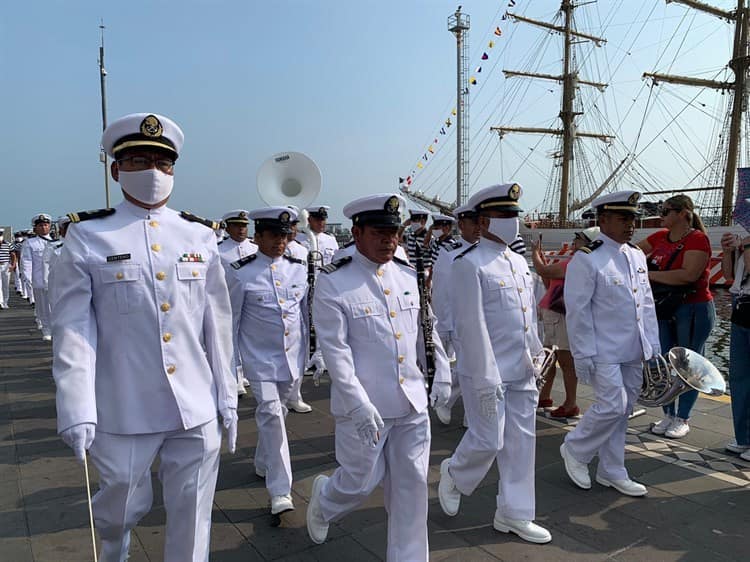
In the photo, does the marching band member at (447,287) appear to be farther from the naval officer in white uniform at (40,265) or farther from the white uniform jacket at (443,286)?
the naval officer in white uniform at (40,265)

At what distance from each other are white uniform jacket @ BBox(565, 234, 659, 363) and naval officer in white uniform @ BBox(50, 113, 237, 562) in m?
2.86

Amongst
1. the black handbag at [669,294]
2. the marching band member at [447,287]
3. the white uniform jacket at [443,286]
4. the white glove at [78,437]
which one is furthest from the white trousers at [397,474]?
the black handbag at [669,294]

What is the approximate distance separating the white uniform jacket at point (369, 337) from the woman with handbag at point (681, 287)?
137 inches

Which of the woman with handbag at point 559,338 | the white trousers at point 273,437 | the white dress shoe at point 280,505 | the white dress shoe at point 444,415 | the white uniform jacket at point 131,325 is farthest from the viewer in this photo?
the woman with handbag at point 559,338

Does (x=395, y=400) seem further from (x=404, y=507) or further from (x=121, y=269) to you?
(x=121, y=269)

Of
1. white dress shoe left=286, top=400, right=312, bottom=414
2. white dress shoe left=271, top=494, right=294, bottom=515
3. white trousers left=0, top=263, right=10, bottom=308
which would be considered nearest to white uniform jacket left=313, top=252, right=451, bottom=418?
white dress shoe left=271, top=494, right=294, bottom=515

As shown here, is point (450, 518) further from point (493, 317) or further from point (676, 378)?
point (676, 378)

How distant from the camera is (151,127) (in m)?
2.60

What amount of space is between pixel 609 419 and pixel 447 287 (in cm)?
284

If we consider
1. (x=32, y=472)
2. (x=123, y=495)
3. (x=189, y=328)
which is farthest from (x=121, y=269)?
(x=32, y=472)

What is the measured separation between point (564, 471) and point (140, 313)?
3749 mm

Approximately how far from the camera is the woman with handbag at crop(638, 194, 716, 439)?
5.32 meters

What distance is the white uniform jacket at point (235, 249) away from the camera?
7.03 m

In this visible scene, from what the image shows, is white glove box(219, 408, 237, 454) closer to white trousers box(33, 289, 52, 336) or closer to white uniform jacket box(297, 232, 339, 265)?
white uniform jacket box(297, 232, 339, 265)
